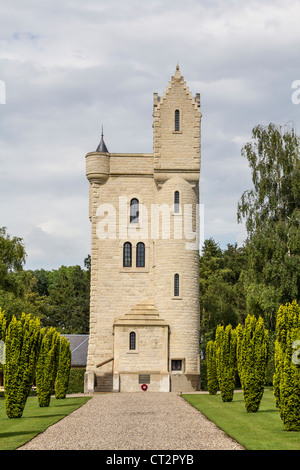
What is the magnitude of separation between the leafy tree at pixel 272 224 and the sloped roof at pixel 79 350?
16.4m

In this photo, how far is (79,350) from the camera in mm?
49281

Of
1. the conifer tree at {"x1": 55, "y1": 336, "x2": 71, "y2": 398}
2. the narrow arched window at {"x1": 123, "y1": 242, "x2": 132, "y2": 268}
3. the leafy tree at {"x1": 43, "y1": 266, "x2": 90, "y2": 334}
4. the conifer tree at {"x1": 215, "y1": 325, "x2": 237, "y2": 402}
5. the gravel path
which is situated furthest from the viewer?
the leafy tree at {"x1": 43, "y1": 266, "x2": 90, "y2": 334}

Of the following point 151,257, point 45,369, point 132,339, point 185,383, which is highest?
point 151,257

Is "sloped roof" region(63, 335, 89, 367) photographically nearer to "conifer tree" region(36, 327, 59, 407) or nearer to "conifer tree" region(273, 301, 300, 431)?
"conifer tree" region(36, 327, 59, 407)

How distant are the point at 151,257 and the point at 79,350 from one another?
12.4m

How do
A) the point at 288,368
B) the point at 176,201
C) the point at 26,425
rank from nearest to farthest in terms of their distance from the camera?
the point at 288,368, the point at 26,425, the point at 176,201

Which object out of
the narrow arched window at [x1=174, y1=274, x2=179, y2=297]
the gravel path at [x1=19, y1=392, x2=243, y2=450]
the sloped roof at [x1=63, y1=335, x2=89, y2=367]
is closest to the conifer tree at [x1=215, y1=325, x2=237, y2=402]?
the gravel path at [x1=19, y1=392, x2=243, y2=450]

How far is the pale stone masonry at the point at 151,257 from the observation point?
39.1 m

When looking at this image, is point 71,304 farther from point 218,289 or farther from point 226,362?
point 226,362

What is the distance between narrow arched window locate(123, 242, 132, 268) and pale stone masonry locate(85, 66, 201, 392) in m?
0.07

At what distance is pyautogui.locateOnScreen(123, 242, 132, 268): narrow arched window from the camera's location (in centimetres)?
4147

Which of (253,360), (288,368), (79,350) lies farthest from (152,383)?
(288,368)

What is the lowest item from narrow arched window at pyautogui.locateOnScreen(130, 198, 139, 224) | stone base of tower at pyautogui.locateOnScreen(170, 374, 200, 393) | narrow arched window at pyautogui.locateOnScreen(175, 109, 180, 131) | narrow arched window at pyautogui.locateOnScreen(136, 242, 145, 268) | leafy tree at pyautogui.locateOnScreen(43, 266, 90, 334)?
stone base of tower at pyautogui.locateOnScreen(170, 374, 200, 393)

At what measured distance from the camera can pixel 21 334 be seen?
787 inches
